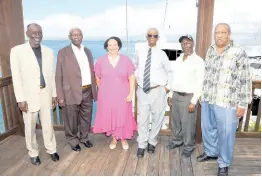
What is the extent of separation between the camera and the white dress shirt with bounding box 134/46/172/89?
2.51 m

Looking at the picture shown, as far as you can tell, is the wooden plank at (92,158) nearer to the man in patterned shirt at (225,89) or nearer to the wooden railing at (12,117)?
the wooden railing at (12,117)

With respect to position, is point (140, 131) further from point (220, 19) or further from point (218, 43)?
point (220, 19)

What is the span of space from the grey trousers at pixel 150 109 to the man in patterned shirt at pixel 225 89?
0.49 meters

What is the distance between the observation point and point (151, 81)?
2512mm

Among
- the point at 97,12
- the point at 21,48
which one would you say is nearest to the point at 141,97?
the point at 21,48

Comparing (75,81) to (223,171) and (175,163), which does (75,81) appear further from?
(223,171)

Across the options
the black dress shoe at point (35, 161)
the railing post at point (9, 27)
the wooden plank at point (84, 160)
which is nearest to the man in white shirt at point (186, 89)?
the wooden plank at point (84, 160)

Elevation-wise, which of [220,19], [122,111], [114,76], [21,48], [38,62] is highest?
[220,19]

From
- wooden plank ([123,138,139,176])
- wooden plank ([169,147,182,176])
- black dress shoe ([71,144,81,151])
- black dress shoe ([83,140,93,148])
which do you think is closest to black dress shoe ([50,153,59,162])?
black dress shoe ([71,144,81,151])

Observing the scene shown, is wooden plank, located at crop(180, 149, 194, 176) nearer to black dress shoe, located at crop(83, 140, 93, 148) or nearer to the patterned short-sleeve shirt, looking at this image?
the patterned short-sleeve shirt

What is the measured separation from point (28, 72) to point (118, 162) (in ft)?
4.69

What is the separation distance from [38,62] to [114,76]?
0.83 metres

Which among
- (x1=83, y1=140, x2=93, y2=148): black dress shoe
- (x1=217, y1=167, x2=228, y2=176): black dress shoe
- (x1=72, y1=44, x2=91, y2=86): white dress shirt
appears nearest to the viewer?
(x1=217, y1=167, x2=228, y2=176): black dress shoe

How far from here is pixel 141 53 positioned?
2559 millimetres
